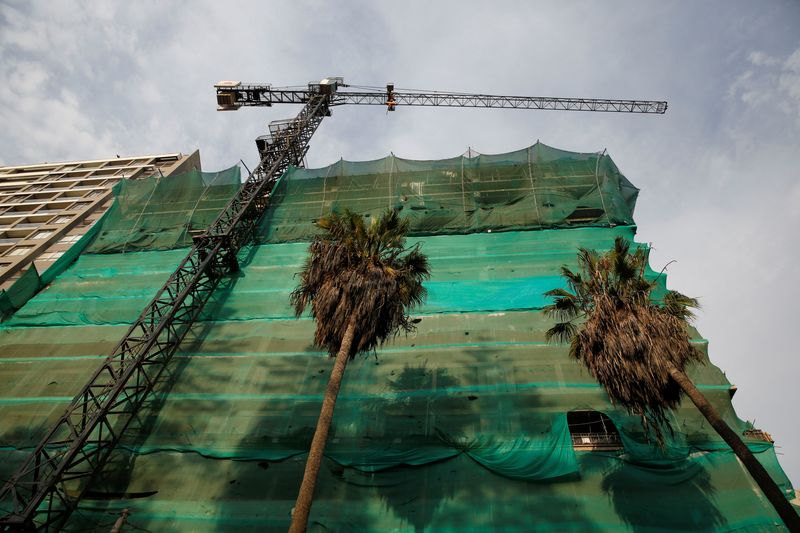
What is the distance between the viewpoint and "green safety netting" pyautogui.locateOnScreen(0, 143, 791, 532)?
35.3 feet

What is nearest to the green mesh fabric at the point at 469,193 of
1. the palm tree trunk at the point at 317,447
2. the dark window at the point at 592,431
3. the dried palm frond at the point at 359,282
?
the dried palm frond at the point at 359,282

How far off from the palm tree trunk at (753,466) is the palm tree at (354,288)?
6166 millimetres

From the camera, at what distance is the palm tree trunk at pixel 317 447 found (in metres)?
8.09

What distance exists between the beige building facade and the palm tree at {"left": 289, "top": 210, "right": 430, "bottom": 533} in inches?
982

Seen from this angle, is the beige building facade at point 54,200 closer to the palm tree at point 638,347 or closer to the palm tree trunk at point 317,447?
the palm tree trunk at point 317,447

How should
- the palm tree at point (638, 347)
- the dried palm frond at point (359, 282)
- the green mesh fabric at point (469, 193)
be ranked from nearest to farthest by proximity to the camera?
the palm tree at point (638, 347) → the dried palm frond at point (359, 282) → the green mesh fabric at point (469, 193)

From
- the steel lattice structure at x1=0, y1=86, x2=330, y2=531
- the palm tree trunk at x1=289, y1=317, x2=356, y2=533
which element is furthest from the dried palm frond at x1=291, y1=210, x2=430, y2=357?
the steel lattice structure at x1=0, y1=86, x2=330, y2=531

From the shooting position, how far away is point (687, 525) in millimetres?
10109

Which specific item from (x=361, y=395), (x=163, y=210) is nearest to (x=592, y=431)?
(x=361, y=395)

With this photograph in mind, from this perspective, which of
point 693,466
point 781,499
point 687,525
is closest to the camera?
point 781,499

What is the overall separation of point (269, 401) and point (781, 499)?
12.0 m

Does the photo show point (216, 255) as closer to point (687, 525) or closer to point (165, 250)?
point (165, 250)

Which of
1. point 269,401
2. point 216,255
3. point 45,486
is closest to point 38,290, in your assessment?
point 216,255

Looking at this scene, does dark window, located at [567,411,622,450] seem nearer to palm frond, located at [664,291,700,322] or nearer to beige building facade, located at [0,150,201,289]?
palm frond, located at [664,291,700,322]
